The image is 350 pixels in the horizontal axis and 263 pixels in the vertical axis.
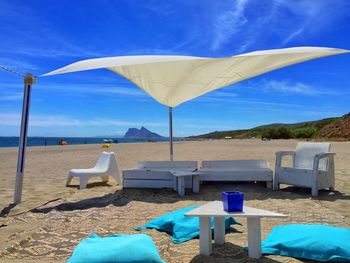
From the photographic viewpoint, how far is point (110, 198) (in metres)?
5.62

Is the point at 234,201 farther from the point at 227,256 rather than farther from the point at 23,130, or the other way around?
the point at 23,130

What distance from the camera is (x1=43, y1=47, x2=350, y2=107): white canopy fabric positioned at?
5785 millimetres

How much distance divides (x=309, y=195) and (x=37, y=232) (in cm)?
406

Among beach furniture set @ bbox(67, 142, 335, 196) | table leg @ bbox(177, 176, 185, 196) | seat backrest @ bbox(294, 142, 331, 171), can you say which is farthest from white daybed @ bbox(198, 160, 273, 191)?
seat backrest @ bbox(294, 142, 331, 171)

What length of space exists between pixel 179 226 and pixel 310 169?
323 cm

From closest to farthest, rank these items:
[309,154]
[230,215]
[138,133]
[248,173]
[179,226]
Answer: [230,215] < [179,226] < [248,173] < [309,154] < [138,133]

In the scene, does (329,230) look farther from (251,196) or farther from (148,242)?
(251,196)

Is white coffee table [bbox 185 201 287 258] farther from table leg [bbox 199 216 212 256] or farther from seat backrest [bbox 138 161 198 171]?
seat backrest [bbox 138 161 198 171]

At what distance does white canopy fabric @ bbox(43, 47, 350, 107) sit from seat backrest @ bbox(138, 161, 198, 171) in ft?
5.40

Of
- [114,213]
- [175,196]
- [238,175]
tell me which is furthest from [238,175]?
[114,213]

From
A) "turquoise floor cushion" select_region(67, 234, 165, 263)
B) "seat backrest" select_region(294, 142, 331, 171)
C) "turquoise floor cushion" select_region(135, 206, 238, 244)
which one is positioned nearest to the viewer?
"turquoise floor cushion" select_region(67, 234, 165, 263)

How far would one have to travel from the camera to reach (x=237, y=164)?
666cm

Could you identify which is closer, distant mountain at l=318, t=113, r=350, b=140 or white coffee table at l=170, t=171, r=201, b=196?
white coffee table at l=170, t=171, r=201, b=196

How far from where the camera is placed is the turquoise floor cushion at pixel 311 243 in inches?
111
